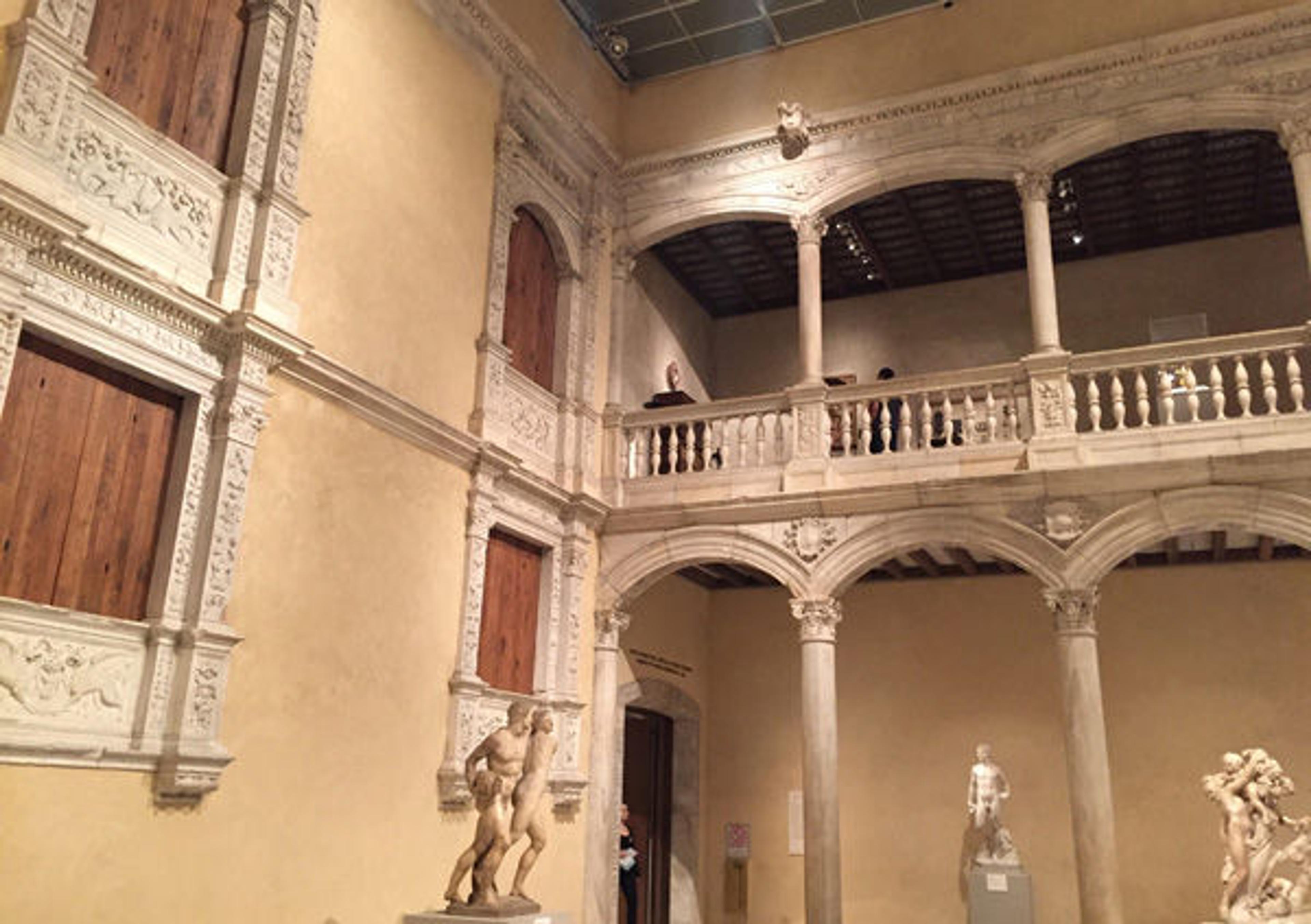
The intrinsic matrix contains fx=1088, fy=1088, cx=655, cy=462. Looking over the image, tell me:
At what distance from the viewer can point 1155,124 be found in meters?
8.85

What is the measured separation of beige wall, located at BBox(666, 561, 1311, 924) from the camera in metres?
10.2

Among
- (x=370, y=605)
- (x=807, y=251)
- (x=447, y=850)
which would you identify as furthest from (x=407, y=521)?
(x=807, y=251)

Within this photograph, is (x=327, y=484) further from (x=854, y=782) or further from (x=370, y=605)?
(x=854, y=782)

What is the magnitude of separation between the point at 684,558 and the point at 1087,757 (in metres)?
3.58

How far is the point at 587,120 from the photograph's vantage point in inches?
398

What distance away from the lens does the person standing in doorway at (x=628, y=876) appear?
9.97 m

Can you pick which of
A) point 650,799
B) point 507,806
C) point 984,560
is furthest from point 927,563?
point 507,806

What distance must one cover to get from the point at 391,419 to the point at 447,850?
2.97 meters

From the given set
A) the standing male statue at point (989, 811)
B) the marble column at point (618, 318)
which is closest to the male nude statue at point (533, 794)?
the marble column at point (618, 318)

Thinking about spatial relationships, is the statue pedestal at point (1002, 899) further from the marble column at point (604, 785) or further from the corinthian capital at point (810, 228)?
the corinthian capital at point (810, 228)

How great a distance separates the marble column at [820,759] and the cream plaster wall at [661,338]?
3226 mm

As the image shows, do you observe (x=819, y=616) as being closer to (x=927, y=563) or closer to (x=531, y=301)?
(x=927, y=563)

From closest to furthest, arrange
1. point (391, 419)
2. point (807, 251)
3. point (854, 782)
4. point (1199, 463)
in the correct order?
point (391, 419)
point (1199, 463)
point (807, 251)
point (854, 782)

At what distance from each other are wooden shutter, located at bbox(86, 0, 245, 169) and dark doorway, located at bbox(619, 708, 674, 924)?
7.08 metres
